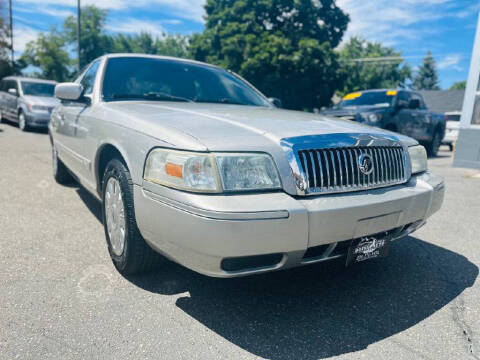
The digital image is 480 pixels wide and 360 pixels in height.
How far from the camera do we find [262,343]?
1937mm

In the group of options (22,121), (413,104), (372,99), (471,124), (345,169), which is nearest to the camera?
(345,169)

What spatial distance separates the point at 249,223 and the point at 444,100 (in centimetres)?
5427

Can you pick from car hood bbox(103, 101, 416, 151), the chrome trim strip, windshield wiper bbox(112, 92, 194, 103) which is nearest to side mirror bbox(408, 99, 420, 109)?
car hood bbox(103, 101, 416, 151)

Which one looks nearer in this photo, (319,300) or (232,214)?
(232,214)

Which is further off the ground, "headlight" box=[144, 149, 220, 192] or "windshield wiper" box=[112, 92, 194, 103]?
"windshield wiper" box=[112, 92, 194, 103]

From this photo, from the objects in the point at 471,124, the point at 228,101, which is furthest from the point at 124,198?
the point at 471,124

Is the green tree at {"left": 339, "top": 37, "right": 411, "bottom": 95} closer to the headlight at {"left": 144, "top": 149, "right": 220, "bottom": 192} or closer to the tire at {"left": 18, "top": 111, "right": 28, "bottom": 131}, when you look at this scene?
the tire at {"left": 18, "top": 111, "right": 28, "bottom": 131}

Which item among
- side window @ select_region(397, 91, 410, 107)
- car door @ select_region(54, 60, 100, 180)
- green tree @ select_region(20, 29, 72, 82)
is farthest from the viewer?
green tree @ select_region(20, 29, 72, 82)

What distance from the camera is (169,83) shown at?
11.4 ft

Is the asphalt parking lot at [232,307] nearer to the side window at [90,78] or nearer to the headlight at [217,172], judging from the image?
the headlight at [217,172]

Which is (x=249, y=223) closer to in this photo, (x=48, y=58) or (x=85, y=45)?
(x=48, y=58)

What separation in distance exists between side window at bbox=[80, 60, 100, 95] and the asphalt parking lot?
134 cm

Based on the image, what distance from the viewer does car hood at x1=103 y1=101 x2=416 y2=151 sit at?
2.01 meters

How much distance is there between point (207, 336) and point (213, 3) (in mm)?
29217
